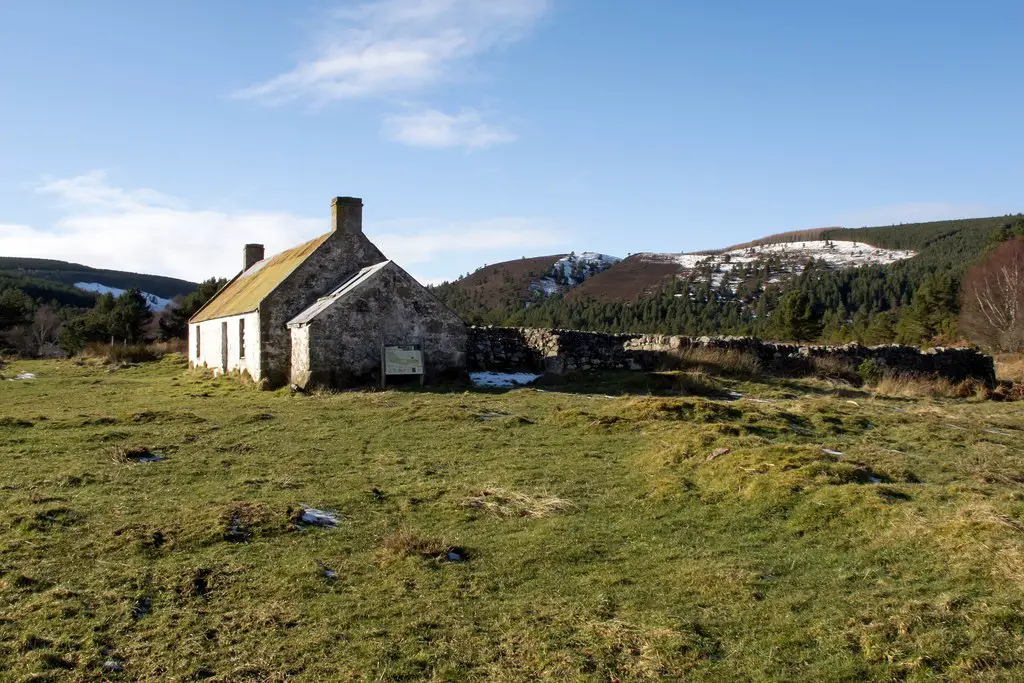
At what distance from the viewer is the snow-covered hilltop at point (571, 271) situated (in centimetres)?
11504

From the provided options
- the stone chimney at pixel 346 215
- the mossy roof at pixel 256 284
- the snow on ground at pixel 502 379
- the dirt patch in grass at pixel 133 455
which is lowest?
the dirt patch in grass at pixel 133 455

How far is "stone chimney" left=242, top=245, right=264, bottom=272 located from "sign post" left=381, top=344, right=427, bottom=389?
1938 cm

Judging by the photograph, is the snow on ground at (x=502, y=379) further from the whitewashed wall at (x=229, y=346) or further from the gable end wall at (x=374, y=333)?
the whitewashed wall at (x=229, y=346)

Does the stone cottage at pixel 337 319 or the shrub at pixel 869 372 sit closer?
the stone cottage at pixel 337 319

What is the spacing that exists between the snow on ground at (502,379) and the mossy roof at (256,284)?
7.26 metres

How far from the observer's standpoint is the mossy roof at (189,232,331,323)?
84.4ft

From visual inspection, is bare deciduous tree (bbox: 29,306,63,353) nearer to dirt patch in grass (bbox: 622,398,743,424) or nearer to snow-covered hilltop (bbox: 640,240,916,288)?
dirt patch in grass (bbox: 622,398,743,424)

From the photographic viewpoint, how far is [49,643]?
529 centimetres

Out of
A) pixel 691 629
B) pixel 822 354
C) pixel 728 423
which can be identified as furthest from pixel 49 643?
pixel 822 354

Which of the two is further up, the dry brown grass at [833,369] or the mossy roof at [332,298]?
the mossy roof at [332,298]

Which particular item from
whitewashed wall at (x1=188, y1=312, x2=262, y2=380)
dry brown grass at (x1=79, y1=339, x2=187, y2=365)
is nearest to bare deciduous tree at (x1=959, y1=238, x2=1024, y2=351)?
whitewashed wall at (x1=188, y1=312, x2=262, y2=380)

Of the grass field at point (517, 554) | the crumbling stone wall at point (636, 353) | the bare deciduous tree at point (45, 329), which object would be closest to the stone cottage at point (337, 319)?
the crumbling stone wall at point (636, 353)

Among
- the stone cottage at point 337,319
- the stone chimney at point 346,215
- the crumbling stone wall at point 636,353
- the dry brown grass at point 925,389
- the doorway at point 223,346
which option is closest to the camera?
the dry brown grass at point 925,389

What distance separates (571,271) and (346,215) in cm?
10279
